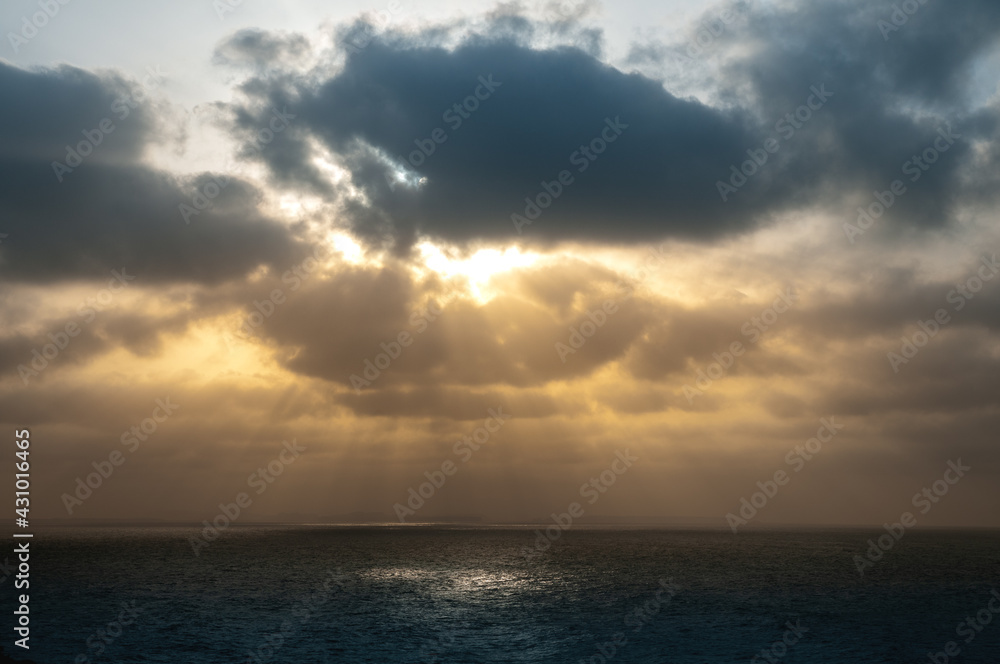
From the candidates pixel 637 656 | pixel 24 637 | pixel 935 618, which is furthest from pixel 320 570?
pixel 935 618

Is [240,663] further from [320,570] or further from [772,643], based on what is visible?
[320,570]

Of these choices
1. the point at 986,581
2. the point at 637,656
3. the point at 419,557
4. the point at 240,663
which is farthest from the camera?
the point at 419,557

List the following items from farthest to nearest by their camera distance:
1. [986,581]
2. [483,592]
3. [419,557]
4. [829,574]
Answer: [419,557] → [829,574] → [986,581] → [483,592]

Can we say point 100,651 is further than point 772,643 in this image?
No

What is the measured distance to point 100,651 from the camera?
155 feet

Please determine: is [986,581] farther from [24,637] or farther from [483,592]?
[24,637]

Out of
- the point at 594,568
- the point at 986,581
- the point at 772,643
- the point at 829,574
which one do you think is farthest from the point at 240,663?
the point at 986,581

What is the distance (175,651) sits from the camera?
48.0 metres

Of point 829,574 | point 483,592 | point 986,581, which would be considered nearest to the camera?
point 483,592

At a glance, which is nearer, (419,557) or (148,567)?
(148,567)

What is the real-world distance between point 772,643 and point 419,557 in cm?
10813

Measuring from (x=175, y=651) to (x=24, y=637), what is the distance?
1308cm

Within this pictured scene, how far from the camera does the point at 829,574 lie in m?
107

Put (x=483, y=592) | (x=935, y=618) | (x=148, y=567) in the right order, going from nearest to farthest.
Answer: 1. (x=935, y=618)
2. (x=483, y=592)
3. (x=148, y=567)
